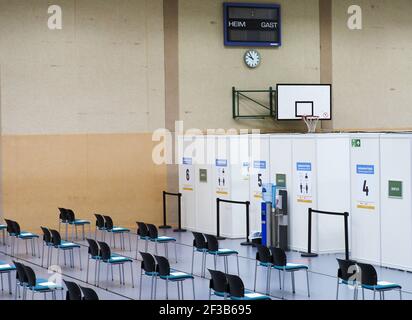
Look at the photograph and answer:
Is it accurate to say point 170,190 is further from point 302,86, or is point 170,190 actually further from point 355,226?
point 355,226

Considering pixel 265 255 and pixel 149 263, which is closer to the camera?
pixel 149 263

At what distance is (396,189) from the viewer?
16.5 m

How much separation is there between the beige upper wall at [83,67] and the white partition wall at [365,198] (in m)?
8.72

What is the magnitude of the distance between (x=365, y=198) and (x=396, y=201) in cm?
96

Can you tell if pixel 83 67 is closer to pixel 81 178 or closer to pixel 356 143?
pixel 81 178

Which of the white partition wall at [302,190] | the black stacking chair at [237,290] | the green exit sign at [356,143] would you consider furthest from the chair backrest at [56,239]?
the green exit sign at [356,143]

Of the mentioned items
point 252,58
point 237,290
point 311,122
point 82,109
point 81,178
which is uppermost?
point 252,58

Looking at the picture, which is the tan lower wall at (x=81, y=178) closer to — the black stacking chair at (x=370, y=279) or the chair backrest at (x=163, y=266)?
the chair backrest at (x=163, y=266)

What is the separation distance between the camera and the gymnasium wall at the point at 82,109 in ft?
76.3

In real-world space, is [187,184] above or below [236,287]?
above

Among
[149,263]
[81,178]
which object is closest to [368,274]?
[149,263]

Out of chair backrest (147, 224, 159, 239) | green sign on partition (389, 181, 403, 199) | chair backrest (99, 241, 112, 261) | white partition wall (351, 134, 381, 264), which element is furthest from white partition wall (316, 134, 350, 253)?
chair backrest (99, 241, 112, 261)
